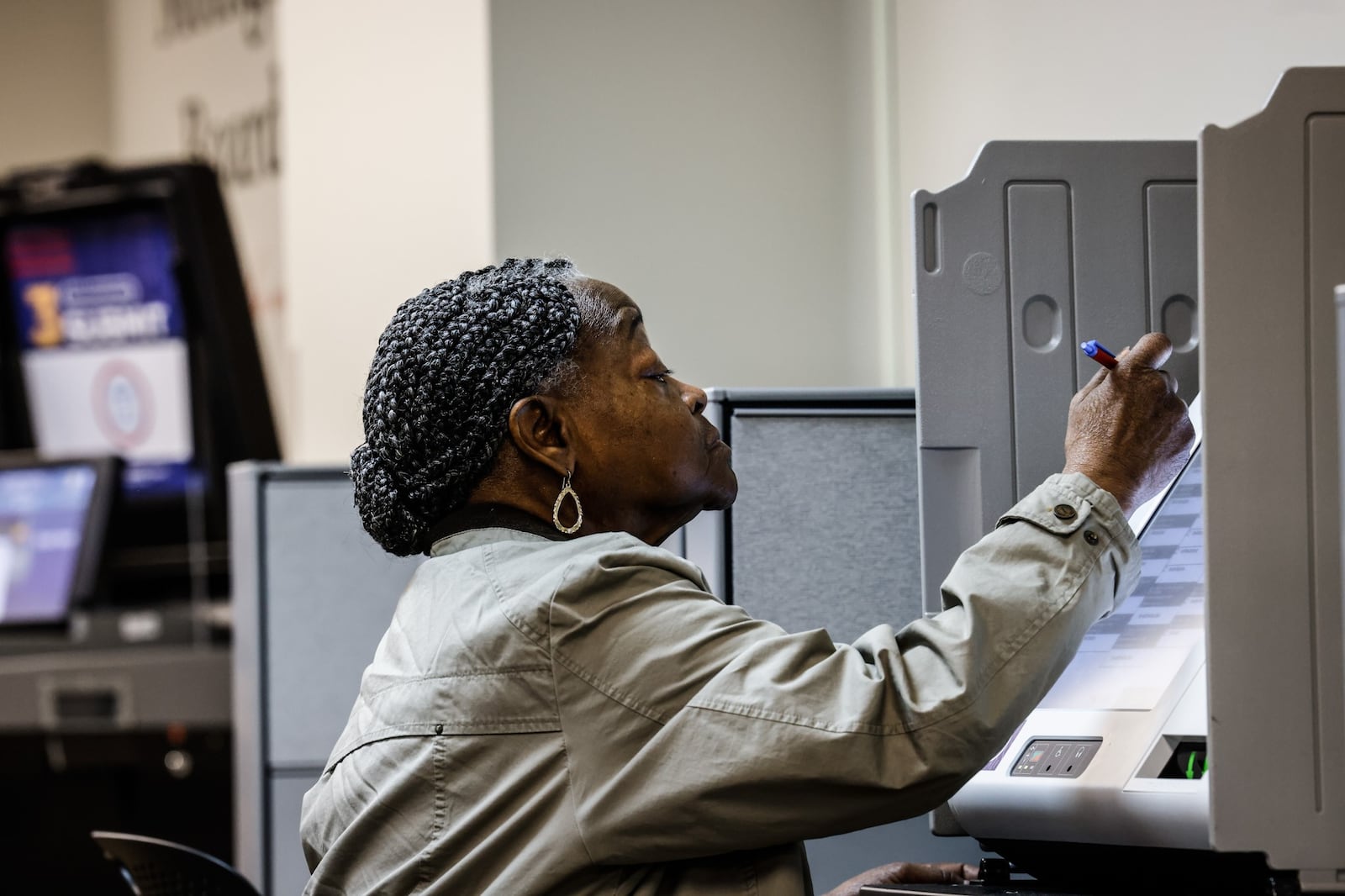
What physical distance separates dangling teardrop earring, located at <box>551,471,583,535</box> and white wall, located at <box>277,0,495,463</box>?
130cm

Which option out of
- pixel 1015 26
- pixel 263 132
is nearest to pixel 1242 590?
pixel 1015 26

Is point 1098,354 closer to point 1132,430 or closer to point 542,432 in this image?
A: point 1132,430

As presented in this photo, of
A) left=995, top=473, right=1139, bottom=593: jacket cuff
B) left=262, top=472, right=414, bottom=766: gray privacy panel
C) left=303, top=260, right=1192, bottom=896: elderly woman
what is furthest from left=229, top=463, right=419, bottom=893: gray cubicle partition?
left=995, top=473, right=1139, bottom=593: jacket cuff

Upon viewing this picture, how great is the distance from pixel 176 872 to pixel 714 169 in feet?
4.81

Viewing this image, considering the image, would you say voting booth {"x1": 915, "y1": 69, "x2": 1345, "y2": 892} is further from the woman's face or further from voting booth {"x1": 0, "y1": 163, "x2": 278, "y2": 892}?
voting booth {"x1": 0, "y1": 163, "x2": 278, "y2": 892}

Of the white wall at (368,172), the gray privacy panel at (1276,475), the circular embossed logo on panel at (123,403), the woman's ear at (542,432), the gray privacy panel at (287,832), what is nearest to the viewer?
the gray privacy panel at (1276,475)

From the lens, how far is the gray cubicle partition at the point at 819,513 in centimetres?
170

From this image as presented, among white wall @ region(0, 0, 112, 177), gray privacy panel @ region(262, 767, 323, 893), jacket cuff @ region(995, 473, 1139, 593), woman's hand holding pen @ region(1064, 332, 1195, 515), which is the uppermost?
white wall @ region(0, 0, 112, 177)

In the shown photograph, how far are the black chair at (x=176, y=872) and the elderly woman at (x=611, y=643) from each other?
0.12 metres

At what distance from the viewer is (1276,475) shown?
3.34 ft

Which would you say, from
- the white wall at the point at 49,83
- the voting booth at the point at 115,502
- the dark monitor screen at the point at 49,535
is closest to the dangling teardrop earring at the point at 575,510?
the voting booth at the point at 115,502

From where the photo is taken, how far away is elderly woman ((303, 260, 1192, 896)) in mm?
1057

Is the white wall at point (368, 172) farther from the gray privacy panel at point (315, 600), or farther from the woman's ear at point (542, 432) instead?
the woman's ear at point (542, 432)

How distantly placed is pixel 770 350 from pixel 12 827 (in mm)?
2134
